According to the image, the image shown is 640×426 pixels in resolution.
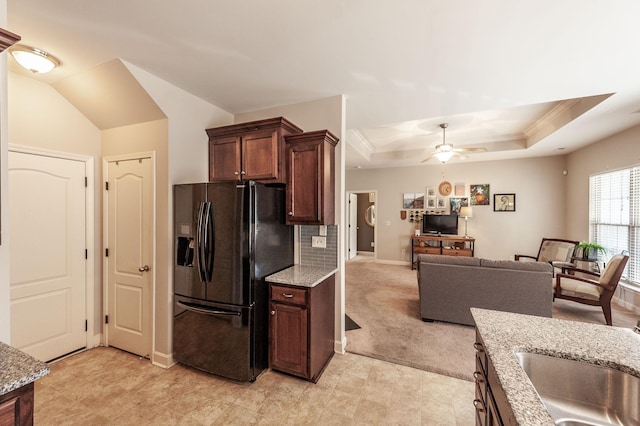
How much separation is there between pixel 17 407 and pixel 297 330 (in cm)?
161

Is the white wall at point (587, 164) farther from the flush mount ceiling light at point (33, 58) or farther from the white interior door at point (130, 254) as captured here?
the flush mount ceiling light at point (33, 58)

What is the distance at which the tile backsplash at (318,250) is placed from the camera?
9.05ft

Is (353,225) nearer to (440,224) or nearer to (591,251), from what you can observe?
(440,224)

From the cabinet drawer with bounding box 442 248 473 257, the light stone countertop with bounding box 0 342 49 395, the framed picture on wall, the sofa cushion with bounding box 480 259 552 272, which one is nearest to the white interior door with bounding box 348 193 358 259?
the cabinet drawer with bounding box 442 248 473 257

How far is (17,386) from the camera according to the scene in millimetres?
863

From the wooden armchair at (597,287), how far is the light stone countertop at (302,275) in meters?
3.44

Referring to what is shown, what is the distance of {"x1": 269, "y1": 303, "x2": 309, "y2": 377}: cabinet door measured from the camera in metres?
2.19

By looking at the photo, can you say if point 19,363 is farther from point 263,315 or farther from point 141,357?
point 141,357

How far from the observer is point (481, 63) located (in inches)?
85.8

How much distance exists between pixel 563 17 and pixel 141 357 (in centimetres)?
455

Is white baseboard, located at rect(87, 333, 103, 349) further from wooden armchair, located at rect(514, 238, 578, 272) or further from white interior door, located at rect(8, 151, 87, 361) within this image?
wooden armchair, located at rect(514, 238, 578, 272)

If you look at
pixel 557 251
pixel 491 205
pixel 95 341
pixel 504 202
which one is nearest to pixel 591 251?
pixel 557 251

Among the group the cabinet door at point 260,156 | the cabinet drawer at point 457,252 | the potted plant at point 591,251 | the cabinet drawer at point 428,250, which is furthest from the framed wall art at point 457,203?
the cabinet door at point 260,156

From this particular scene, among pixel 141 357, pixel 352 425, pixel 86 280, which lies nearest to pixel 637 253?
pixel 352 425
